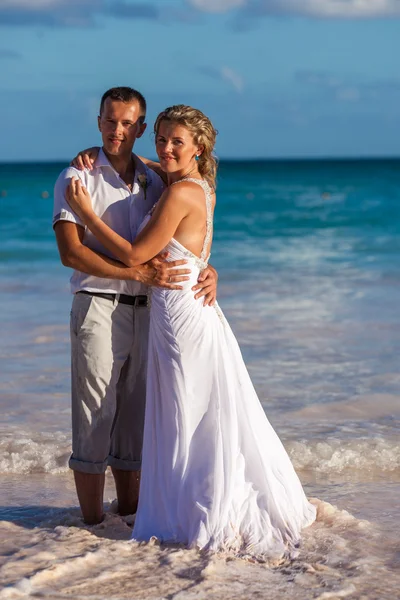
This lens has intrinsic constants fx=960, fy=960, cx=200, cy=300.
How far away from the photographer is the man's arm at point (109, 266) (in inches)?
166

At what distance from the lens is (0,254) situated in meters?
17.8

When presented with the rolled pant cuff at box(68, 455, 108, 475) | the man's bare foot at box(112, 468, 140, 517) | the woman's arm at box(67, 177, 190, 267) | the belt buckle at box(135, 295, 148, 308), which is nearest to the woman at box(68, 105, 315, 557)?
the woman's arm at box(67, 177, 190, 267)

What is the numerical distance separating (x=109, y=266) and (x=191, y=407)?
0.72 meters

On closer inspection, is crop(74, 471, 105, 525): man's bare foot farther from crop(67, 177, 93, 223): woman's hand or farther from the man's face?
the man's face

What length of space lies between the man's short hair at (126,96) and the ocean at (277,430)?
1.95 meters

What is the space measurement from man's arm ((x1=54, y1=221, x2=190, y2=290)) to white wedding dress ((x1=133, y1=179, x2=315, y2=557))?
5cm

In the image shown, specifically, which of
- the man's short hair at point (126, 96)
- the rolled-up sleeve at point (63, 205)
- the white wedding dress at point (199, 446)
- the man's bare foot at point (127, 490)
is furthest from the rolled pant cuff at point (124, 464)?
the man's short hair at point (126, 96)

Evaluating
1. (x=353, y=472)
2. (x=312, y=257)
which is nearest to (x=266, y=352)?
(x=353, y=472)

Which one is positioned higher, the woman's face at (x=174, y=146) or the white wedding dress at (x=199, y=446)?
the woman's face at (x=174, y=146)

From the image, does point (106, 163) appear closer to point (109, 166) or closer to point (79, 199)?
point (109, 166)

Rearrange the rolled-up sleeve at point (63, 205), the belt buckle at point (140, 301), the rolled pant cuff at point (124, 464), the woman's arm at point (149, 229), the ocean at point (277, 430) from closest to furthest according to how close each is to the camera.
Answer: the ocean at point (277, 430) → the woman's arm at point (149, 229) → the rolled-up sleeve at point (63, 205) → the belt buckle at point (140, 301) → the rolled pant cuff at point (124, 464)

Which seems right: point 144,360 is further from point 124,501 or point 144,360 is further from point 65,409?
point 65,409

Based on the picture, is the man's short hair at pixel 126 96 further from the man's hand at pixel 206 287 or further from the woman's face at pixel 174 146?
the man's hand at pixel 206 287

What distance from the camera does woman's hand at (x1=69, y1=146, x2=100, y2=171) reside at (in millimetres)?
4340
